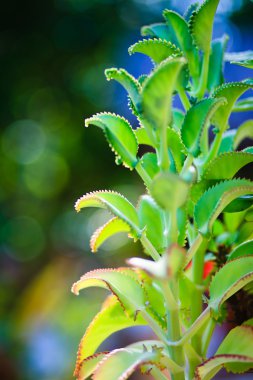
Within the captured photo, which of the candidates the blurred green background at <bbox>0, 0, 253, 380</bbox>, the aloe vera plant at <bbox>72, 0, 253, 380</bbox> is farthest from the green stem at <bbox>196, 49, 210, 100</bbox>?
the blurred green background at <bbox>0, 0, 253, 380</bbox>

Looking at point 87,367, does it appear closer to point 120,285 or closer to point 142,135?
point 120,285

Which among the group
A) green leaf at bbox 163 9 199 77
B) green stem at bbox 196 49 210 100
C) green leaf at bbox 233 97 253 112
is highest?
green leaf at bbox 163 9 199 77

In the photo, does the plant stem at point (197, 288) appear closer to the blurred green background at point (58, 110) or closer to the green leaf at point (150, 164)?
the green leaf at point (150, 164)

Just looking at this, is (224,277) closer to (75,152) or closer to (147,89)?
(147,89)

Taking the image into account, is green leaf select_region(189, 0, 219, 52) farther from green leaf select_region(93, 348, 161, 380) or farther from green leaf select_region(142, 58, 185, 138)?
green leaf select_region(93, 348, 161, 380)

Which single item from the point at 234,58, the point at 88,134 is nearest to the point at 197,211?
the point at 234,58

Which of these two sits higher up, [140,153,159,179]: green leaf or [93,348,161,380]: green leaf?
[140,153,159,179]: green leaf
